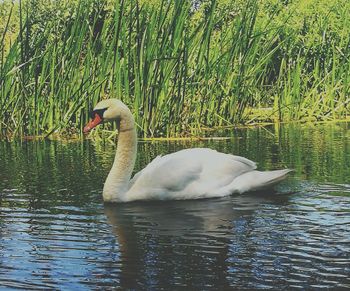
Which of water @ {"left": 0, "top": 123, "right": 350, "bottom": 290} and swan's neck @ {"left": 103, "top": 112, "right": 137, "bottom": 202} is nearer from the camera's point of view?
water @ {"left": 0, "top": 123, "right": 350, "bottom": 290}

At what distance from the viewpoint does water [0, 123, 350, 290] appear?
4.51m

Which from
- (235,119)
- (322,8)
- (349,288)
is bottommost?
(349,288)

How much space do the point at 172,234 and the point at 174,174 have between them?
142 centimetres

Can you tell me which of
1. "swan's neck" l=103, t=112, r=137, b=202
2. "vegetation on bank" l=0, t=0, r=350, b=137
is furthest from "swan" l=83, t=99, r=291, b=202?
"vegetation on bank" l=0, t=0, r=350, b=137

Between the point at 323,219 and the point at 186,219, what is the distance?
92 centimetres

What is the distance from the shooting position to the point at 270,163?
29.1 feet

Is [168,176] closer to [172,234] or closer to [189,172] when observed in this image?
[189,172]

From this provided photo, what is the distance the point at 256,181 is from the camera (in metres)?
7.33

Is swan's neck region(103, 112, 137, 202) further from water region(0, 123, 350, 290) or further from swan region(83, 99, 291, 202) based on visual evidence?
water region(0, 123, 350, 290)

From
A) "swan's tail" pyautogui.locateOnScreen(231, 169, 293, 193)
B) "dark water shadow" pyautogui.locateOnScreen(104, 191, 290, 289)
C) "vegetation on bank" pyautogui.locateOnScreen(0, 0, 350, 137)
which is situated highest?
"vegetation on bank" pyautogui.locateOnScreen(0, 0, 350, 137)

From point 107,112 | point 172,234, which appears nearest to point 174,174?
point 107,112

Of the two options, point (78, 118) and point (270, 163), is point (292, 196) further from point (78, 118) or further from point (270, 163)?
point (78, 118)

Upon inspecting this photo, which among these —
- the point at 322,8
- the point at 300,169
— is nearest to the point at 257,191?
the point at 300,169

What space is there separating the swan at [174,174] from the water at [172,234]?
98 millimetres
